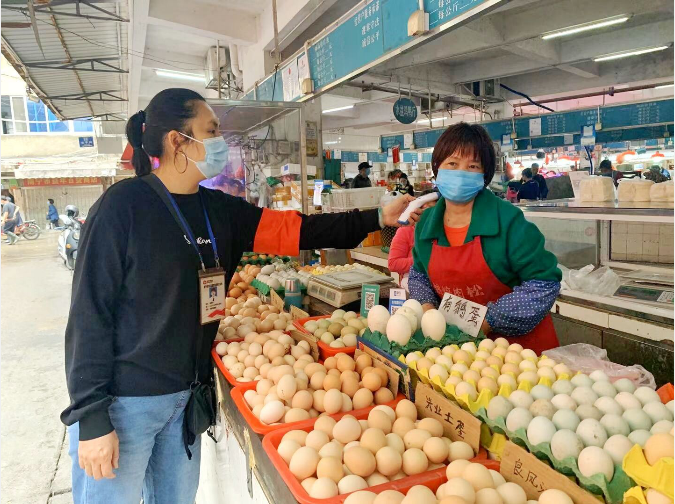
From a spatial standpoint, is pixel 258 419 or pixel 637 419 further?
pixel 258 419

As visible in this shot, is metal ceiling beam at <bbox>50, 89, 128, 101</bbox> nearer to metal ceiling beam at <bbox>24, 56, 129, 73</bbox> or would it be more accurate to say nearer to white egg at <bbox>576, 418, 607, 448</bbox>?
metal ceiling beam at <bbox>24, 56, 129, 73</bbox>

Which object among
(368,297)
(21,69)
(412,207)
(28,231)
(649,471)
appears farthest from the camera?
(28,231)

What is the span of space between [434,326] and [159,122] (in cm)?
132

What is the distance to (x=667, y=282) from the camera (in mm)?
3551

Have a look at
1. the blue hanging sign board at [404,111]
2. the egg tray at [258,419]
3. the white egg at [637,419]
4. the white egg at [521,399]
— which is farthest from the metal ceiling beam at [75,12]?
the white egg at [637,419]

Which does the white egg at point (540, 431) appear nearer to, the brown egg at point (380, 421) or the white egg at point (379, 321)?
the brown egg at point (380, 421)

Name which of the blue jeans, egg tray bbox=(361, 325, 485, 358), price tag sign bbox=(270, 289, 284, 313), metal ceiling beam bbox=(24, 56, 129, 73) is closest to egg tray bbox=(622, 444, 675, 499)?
egg tray bbox=(361, 325, 485, 358)

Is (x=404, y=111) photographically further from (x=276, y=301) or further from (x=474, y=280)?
(x=474, y=280)

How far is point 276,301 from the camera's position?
3.05 metres

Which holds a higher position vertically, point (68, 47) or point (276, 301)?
point (68, 47)

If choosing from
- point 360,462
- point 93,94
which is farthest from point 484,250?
point 93,94

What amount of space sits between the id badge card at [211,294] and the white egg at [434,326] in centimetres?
81

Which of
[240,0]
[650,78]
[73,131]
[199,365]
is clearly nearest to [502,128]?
[650,78]

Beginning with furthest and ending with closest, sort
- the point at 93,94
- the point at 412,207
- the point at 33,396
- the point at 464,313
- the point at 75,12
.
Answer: the point at 93,94, the point at 75,12, the point at 33,396, the point at 412,207, the point at 464,313
